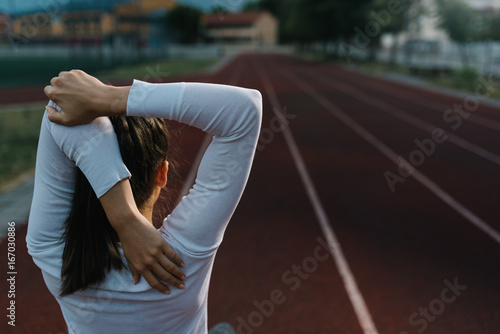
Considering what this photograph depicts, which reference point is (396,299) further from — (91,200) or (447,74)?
(447,74)

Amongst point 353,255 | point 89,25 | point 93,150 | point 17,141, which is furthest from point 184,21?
point 93,150

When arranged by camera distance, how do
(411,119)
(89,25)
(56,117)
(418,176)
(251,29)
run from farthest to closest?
(251,29), (89,25), (411,119), (418,176), (56,117)

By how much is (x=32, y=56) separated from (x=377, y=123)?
1316 inches

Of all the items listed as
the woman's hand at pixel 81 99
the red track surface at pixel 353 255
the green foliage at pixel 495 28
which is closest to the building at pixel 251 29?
the green foliage at pixel 495 28

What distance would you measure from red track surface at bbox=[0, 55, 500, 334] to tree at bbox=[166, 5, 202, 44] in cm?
5758

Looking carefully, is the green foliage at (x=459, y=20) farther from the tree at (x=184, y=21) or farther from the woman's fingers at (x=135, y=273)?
the tree at (x=184, y=21)

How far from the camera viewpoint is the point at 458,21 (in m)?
22.4

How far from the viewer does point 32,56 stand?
3738cm

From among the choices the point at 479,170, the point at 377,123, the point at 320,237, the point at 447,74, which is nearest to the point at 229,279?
the point at 320,237

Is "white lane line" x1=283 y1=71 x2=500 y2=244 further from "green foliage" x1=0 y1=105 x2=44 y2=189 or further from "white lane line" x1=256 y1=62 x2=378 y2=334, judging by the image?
"green foliage" x1=0 y1=105 x2=44 y2=189

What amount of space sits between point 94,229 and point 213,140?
0.31 m

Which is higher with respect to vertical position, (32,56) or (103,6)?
(103,6)

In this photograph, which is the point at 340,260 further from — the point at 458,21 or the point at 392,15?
the point at 392,15

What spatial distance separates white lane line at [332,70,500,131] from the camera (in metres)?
11.8
